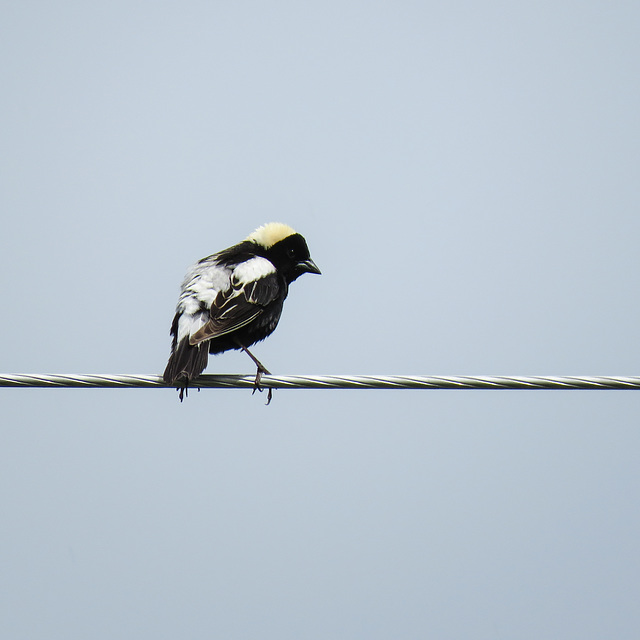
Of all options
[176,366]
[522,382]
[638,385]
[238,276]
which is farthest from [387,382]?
[238,276]

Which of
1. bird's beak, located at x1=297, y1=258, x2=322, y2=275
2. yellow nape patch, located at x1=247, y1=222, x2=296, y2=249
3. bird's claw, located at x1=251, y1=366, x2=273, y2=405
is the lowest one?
bird's claw, located at x1=251, y1=366, x2=273, y2=405

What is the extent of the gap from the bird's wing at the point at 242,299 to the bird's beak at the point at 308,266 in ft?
2.84

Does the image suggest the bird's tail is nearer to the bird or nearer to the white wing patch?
the bird

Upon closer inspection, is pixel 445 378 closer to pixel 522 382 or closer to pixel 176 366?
pixel 522 382

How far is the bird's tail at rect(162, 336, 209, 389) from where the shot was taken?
505 centimetres

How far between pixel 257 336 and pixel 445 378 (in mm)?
2749

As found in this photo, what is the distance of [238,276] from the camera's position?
6.30m

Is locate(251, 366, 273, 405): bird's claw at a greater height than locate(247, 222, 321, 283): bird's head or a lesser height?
lesser

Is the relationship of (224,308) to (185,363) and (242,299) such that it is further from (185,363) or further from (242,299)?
(185,363)

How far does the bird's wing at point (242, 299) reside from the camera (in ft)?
18.8

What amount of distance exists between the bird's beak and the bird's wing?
0.87 m

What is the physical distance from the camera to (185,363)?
5215 mm

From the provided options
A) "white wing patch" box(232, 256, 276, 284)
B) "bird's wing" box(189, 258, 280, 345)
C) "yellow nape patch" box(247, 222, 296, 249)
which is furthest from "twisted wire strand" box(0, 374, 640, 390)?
"yellow nape patch" box(247, 222, 296, 249)

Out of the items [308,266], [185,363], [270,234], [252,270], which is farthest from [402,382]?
[270,234]
